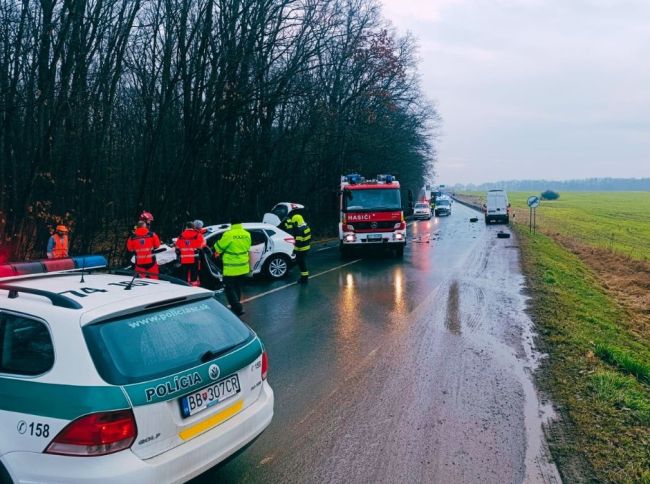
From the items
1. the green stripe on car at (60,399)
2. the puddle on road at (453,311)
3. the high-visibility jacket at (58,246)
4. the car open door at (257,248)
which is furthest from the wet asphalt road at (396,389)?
the high-visibility jacket at (58,246)

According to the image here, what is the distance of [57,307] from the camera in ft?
11.0

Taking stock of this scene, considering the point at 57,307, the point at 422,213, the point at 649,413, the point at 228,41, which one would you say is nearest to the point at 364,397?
the point at 649,413

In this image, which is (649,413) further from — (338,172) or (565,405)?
(338,172)

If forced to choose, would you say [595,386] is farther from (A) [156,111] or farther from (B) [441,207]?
(B) [441,207]

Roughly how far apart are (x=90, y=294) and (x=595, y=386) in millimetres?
5486

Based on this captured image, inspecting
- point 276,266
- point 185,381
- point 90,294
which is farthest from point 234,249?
point 185,381

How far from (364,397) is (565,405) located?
6.83ft

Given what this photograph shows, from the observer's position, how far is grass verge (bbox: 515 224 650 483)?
4508 millimetres

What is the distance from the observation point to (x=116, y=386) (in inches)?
123

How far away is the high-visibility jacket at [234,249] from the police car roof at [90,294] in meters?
5.18

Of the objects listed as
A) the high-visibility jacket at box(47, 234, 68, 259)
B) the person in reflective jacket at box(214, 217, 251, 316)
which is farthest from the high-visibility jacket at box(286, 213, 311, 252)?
the high-visibility jacket at box(47, 234, 68, 259)

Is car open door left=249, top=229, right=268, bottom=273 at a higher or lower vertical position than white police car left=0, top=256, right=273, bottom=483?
lower

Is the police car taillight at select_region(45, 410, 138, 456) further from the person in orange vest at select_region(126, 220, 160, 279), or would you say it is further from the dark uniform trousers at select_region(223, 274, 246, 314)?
the person in orange vest at select_region(126, 220, 160, 279)

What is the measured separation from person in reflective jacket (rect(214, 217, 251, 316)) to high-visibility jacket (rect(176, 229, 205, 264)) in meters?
1.96
